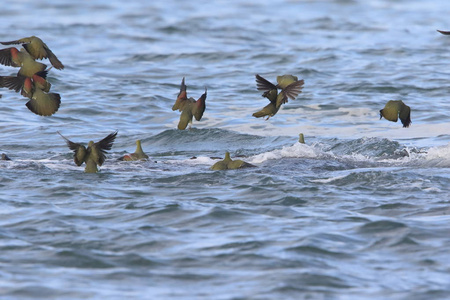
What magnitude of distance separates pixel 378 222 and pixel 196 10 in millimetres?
23439

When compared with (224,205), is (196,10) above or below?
above

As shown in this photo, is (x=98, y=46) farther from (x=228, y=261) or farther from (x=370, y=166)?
(x=228, y=261)

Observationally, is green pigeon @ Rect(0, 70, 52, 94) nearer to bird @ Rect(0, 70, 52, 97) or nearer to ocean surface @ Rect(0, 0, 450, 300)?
bird @ Rect(0, 70, 52, 97)

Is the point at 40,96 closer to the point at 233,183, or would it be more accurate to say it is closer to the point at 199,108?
the point at 199,108

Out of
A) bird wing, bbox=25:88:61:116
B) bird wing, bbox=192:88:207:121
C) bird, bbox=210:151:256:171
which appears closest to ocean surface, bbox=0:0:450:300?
bird, bbox=210:151:256:171

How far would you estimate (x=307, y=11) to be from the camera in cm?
3069

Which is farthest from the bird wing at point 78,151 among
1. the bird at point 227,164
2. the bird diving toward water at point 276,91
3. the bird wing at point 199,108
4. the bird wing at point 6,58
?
Result: the bird diving toward water at point 276,91

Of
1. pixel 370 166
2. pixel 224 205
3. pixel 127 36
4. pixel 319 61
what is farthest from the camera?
pixel 127 36

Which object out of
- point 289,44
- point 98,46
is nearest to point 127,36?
point 98,46

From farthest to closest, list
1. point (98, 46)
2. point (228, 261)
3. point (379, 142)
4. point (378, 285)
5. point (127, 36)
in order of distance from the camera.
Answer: point (127, 36) → point (98, 46) → point (379, 142) → point (228, 261) → point (378, 285)

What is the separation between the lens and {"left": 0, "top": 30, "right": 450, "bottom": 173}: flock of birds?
27.3 ft

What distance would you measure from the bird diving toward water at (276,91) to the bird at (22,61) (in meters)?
2.13

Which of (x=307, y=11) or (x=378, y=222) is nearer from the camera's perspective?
(x=378, y=222)

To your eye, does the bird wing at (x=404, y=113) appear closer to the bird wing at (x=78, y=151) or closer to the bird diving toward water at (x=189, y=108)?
the bird diving toward water at (x=189, y=108)
